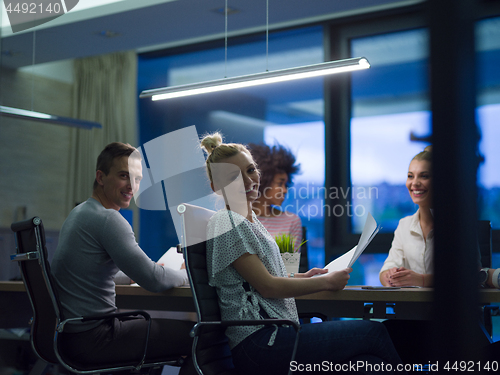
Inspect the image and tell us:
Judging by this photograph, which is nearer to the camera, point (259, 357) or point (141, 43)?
point (259, 357)

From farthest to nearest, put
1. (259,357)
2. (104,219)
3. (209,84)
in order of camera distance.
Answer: (209,84), (104,219), (259,357)

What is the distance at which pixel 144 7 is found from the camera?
4391 millimetres

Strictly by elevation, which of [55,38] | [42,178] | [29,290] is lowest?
[29,290]

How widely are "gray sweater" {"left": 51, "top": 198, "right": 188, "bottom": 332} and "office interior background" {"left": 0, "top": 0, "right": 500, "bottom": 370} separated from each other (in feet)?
6.54

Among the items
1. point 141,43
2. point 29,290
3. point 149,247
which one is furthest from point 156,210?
point 29,290

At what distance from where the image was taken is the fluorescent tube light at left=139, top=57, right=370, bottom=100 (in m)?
2.85

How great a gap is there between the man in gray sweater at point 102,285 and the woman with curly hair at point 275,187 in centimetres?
173

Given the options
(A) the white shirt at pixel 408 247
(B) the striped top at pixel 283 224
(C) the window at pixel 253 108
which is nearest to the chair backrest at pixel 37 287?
(A) the white shirt at pixel 408 247

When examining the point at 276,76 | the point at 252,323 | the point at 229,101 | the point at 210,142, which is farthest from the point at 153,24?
the point at 252,323

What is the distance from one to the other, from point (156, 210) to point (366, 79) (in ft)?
8.72

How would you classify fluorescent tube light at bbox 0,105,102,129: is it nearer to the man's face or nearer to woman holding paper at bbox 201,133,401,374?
the man's face

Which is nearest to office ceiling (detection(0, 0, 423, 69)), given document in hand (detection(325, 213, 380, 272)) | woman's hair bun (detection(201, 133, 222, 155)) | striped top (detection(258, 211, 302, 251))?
striped top (detection(258, 211, 302, 251))

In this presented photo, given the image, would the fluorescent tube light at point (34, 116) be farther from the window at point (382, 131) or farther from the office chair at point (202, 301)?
the office chair at point (202, 301)

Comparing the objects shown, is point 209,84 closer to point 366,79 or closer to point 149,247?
point 366,79
